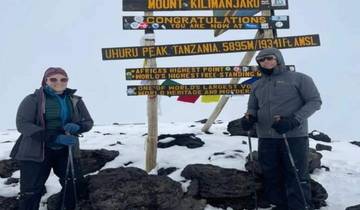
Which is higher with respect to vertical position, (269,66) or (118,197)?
(269,66)

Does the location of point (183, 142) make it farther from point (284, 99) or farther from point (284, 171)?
point (284, 99)

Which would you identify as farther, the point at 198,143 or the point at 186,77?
the point at 198,143

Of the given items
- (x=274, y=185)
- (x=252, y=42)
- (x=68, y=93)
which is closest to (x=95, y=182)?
(x=68, y=93)

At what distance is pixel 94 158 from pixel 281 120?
4041 millimetres

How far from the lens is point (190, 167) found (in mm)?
7398

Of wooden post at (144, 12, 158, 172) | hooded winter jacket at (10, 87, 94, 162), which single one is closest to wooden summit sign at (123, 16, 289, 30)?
wooden post at (144, 12, 158, 172)

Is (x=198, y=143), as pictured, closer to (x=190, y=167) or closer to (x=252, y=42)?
(x=190, y=167)

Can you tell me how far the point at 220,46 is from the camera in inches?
336

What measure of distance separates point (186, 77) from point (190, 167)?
2.03 metres

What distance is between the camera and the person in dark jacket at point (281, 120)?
19.8ft

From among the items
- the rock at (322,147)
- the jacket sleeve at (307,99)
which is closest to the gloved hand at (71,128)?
the jacket sleeve at (307,99)

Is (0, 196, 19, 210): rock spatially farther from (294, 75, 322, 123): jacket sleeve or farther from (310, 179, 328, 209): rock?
(310, 179, 328, 209): rock

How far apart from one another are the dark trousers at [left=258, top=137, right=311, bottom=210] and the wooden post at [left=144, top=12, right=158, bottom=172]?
242 centimetres

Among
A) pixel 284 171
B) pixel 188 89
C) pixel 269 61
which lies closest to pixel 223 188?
pixel 284 171
